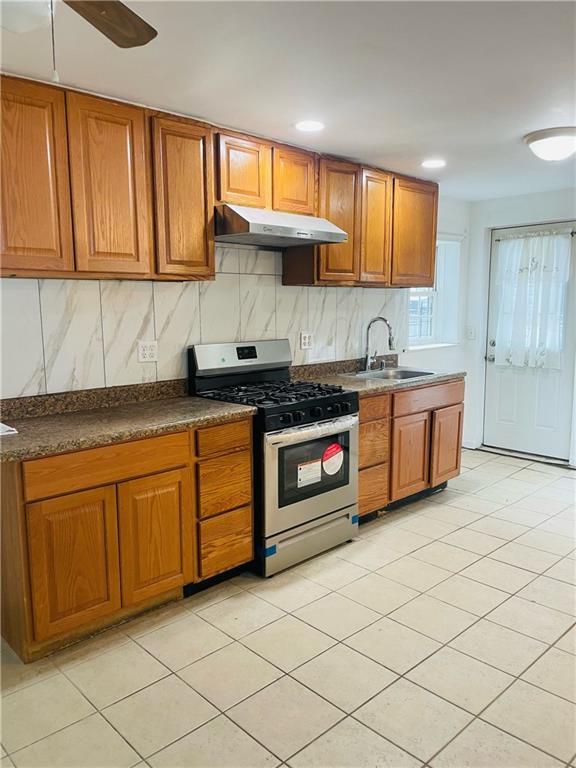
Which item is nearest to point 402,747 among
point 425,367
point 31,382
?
point 31,382

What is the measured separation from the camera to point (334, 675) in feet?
7.06

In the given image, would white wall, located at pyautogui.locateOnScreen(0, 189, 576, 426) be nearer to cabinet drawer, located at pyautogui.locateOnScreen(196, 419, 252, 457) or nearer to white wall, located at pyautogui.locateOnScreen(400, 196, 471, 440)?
white wall, located at pyautogui.locateOnScreen(400, 196, 471, 440)

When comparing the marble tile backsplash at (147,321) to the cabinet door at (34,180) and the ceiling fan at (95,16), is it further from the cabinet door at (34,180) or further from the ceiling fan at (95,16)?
the ceiling fan at (95,16)

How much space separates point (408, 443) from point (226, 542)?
5.17 feet

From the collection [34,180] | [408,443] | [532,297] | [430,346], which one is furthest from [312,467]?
[532,297]

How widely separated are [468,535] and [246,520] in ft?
4.83

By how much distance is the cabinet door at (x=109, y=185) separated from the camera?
94.5 inches

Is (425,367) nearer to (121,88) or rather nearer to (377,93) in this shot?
(377,93)

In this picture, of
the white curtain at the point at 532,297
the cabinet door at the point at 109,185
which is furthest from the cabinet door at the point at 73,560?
the white curtain at the point at 532,297

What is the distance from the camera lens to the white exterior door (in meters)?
4.82

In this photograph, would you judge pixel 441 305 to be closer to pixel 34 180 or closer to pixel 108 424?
pixel 108 424

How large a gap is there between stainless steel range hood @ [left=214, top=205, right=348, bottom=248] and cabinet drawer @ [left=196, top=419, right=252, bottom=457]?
960 mm

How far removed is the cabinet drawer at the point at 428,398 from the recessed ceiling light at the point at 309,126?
5.43 ft

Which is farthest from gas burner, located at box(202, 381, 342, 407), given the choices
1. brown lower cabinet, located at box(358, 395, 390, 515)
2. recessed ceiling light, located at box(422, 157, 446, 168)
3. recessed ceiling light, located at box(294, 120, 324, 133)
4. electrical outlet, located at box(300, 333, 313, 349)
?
recessed ceiling light, located at box(422, 157, 446, 168)
